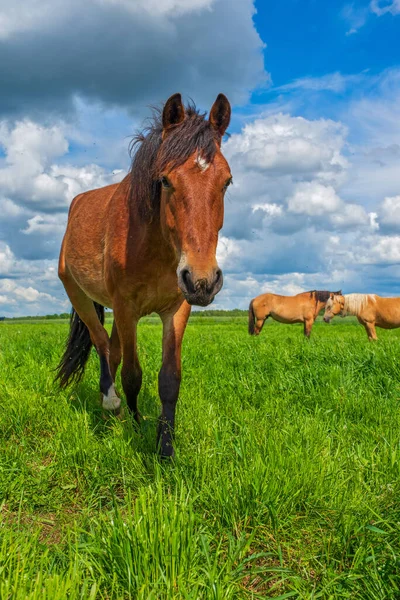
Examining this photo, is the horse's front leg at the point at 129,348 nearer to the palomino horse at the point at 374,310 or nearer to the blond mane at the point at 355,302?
the palomino horse at the point at 374,310

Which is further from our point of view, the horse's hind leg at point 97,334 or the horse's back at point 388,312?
the horse's back at point 388,312

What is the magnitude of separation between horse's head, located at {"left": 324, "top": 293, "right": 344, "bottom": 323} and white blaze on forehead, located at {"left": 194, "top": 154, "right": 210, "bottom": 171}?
18299 mm

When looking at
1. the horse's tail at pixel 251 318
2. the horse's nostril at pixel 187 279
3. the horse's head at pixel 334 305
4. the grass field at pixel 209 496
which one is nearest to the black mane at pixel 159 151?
the horse's nostril at pixel 187 279

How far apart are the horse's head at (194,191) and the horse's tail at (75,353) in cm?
306

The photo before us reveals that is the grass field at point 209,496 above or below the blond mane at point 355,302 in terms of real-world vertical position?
below

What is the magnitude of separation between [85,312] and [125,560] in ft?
14.6

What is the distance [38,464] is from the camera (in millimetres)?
3764

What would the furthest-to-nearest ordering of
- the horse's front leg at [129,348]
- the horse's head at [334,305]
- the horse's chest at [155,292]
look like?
the horse's head at [334,305] → the horse's front leg at [129,348] → the horse's chest at [155,292]

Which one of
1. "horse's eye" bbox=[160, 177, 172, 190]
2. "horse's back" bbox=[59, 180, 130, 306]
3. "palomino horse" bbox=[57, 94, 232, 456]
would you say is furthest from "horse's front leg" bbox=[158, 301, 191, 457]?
"horse's eye" bbox=[160, 177, 172, 190]

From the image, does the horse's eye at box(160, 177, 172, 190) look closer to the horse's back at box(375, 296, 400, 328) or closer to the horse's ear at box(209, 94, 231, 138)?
the horse's ear at box(209, 94, 231, 138)

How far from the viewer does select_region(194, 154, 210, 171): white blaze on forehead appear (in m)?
3.17

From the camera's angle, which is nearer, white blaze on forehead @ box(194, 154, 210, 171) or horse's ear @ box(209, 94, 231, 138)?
white blaze on forehead @ box(194, 154, 210, 171)

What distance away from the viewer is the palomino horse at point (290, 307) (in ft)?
72.3

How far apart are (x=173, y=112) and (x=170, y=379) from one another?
6.81 feet
